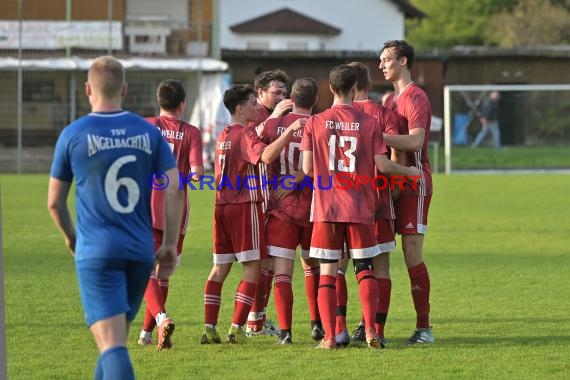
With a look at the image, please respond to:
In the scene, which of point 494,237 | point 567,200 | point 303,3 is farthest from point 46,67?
point 303,3

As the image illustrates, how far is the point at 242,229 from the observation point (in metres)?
8.56

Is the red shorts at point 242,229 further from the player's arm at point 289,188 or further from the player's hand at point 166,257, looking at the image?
the player's hand at point 166,257

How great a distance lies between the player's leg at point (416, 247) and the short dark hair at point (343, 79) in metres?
1.02

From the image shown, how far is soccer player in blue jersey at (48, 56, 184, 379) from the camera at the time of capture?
5617 millimetres

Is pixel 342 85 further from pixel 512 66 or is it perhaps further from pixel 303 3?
pixel 303 3

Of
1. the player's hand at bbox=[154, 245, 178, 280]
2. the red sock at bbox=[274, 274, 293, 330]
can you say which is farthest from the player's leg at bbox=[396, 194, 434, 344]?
the player's hand at bbox=[154, 245, 178, 280]

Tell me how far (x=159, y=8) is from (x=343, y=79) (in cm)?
3384

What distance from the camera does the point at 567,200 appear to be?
2344 centimetres

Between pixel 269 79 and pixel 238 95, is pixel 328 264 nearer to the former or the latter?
Answer: pixel 238 95

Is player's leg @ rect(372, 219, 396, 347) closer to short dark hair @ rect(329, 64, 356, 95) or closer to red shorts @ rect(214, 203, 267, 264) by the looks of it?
red shorts @ rect(214, 203, 267, 264)

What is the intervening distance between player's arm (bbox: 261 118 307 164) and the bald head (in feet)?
8.35

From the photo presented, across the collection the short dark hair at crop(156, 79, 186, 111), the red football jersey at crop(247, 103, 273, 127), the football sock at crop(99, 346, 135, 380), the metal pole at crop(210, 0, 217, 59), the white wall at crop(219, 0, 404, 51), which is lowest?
the football sock at crop(99, 346, 135, 380)

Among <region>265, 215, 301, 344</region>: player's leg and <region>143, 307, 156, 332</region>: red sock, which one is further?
<region>265, 215, 301, 344</region>: player's leg

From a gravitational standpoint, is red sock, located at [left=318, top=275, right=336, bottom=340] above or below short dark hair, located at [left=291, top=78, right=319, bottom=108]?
below
